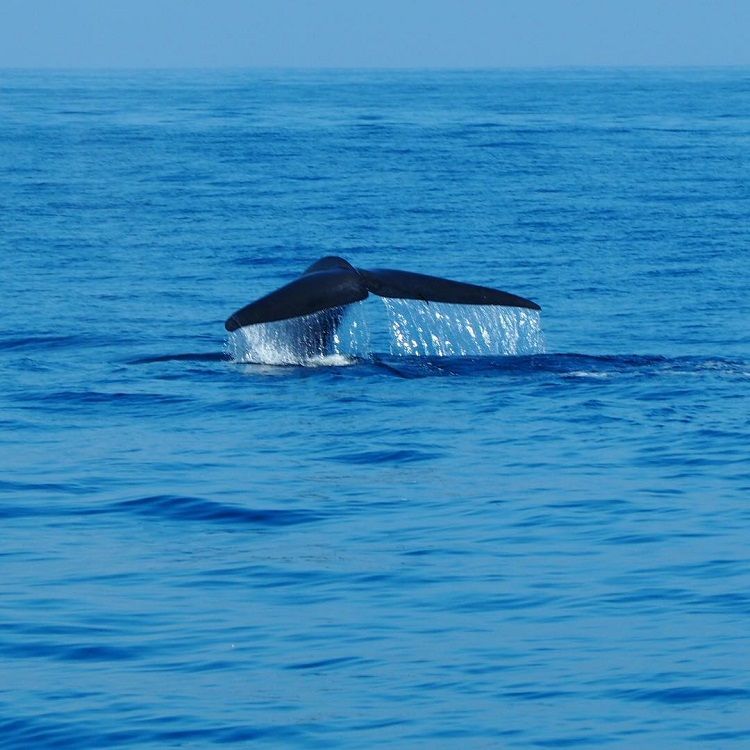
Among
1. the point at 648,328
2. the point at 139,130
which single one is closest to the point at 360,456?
the point at 648,328

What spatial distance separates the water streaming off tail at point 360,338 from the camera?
13.9m

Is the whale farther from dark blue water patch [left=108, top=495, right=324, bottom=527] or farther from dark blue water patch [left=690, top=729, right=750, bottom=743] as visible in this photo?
dark blue water patch [left=690, top=729, right=750, bottom=743]

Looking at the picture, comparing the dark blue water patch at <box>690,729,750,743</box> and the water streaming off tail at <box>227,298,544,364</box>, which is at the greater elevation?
the water streaming off tail at <box>227,298,544,364</box>

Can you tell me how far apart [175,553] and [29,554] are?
0.77 m

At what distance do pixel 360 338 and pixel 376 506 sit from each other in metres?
6.52

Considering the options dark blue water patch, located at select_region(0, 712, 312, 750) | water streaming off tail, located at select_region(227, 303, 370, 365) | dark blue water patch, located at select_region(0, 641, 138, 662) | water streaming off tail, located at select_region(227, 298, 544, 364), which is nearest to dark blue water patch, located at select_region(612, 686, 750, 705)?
dark blue water patch, located at select_region(0, 712, 312, 750)

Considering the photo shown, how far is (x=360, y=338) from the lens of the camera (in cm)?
1623

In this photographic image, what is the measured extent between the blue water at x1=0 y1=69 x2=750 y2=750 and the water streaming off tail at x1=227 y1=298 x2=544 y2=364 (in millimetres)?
239

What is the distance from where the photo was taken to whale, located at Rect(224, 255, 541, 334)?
1241 cm

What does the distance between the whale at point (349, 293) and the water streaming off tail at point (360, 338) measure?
385 mm

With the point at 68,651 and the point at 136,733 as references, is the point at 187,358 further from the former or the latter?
the point at 136,733

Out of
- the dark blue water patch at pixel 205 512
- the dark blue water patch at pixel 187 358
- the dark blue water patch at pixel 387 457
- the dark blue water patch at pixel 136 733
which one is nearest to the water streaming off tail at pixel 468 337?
the dark blue water patch at pixel 187 358

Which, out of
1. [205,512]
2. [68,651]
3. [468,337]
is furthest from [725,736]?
[468,337]

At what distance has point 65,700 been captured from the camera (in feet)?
21.9
